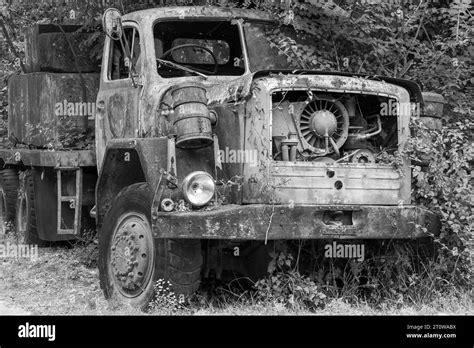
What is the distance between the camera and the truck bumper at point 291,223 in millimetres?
6184

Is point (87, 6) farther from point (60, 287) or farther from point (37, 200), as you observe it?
point (60, 287)

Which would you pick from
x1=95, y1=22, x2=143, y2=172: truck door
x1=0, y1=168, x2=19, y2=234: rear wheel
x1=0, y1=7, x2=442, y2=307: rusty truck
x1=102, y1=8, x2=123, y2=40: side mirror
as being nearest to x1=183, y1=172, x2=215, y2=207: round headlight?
x1=0, y1=7, x2=442, y2=307: rusty truck

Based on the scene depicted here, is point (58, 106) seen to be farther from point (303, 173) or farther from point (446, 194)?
A: point (446, 194)

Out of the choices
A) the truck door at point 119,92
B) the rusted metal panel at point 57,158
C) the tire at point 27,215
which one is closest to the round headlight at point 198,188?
the truck door at point 119,92

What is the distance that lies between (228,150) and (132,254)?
1.12 m

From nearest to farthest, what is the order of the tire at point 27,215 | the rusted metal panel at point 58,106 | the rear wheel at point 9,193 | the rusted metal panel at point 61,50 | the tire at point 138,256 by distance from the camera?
the tire at point 138,256, the rusted metal panel at point 58,106, the rusted metal panel at point 61,50, the tire at point 27,215, the rear wheel at point 9,193

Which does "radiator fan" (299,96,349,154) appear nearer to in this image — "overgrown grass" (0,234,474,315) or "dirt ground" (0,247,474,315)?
"overgrown grass" (0,234,474,315)

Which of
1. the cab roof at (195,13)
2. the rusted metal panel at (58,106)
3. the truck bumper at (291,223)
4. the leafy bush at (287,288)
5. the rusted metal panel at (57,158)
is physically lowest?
the leafy bush at (287,288)

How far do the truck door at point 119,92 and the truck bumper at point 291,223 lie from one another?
5.39 feet

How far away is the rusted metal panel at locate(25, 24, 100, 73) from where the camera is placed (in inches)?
382

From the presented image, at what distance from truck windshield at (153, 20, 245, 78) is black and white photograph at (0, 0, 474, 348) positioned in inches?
0.7

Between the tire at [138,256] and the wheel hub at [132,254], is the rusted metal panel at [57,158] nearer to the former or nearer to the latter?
the tire at [138,256]

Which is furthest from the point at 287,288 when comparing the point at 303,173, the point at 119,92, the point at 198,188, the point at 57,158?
the point at 57,158

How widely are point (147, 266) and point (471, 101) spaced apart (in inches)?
177
